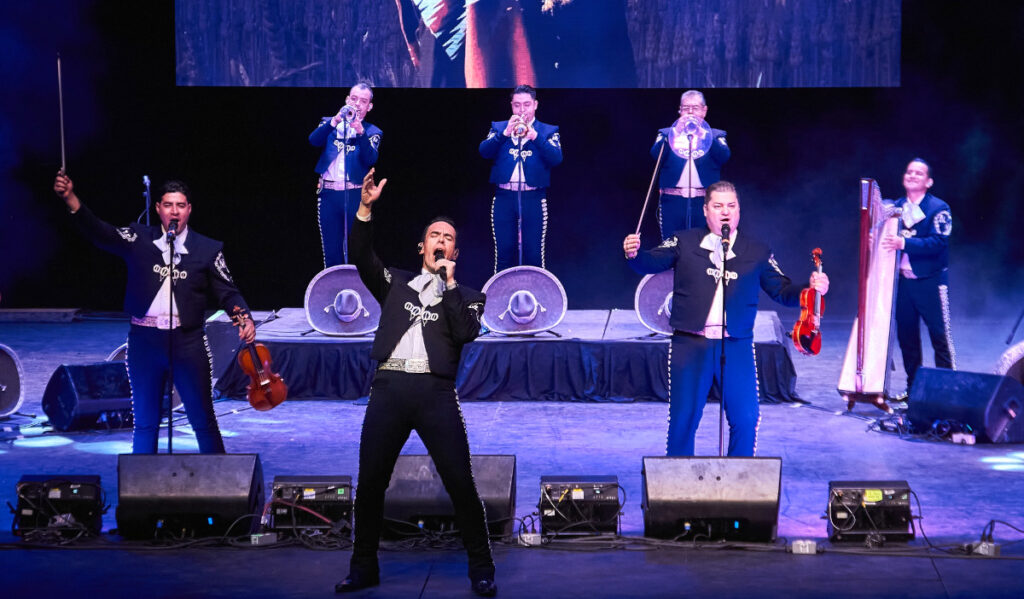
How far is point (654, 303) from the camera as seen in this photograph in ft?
33.1

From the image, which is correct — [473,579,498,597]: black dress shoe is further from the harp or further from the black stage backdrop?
the black stage backdrop

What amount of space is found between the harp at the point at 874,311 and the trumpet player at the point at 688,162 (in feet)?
5.01

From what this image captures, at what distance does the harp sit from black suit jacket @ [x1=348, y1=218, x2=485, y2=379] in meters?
4.53

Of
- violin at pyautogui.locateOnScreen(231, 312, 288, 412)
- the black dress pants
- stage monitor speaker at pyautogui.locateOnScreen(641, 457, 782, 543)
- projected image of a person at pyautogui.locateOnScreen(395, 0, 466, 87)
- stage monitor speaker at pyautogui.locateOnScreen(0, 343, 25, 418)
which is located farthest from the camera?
projected image of a person at pyautogui.locateOnScreen(395, 0, 466, 87)

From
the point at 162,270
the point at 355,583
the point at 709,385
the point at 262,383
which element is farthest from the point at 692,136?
the point at 355,583

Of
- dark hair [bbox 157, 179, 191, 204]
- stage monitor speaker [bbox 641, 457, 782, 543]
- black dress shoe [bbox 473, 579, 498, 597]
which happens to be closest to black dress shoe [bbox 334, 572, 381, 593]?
black dress shoe [bbox 473, 579, 498, 597]

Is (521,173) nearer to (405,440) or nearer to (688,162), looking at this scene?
(688,162)

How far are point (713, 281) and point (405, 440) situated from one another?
2.03m

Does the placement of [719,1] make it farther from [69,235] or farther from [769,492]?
[69,235]

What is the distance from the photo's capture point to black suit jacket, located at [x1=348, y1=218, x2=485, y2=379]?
5.25 metres

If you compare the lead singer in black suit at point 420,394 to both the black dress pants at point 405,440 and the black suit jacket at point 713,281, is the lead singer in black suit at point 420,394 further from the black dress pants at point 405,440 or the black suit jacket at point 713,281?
the black suit jacket at point 713,281

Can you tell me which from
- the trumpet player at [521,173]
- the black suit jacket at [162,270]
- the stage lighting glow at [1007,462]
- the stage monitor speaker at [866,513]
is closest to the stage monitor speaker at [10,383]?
the black suit jacket at [162,270]

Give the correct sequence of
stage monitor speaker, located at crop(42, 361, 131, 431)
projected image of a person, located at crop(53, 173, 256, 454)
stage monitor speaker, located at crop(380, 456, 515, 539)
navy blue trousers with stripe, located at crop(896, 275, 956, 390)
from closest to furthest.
Result: stage monitor speaker, located at crop(380, 456, 515, 539) < projected image of a person, located at crop(53, 173, 256, 454) < stage monitor speaker, located at crop(42, 361, 131, 431) < navy blue trousers with stripe, located at crop(896, 275, 956, 390)

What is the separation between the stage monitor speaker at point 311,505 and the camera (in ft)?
19.7
